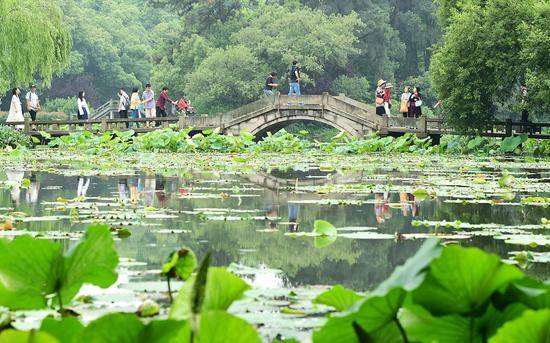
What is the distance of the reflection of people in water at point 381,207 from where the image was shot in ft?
23.4

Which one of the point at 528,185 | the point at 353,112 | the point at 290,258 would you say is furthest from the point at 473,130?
the point at 290,258

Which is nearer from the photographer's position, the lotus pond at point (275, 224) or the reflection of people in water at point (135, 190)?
the lotus pond at point (275, 224)

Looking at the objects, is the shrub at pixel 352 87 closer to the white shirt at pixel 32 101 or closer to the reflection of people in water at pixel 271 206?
the white shirt at pixel 32 101

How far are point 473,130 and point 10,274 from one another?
74.5 ft

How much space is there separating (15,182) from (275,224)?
4534mm

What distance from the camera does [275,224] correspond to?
660 cm

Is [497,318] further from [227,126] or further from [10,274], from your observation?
[227,126]

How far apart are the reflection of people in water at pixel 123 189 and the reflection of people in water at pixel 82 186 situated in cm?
29

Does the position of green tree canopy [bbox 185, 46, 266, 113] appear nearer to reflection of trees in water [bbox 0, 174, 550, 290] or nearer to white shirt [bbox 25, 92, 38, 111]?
white shirt [bbox 25, 92, 38, 111]

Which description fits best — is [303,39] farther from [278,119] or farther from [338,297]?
[338,297]

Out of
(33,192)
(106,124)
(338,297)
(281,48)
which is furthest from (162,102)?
(338,297)

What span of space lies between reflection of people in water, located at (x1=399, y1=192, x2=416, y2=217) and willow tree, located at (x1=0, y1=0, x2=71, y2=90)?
19414mm

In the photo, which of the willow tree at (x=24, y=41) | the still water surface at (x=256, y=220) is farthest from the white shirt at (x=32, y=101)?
the still water surface at (x=256, y=220)

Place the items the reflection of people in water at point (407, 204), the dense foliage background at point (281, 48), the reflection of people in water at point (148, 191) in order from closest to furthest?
1. the reflection of people in water at point (407, 204)
2. the reflection of people in water at point (148, 191)
3. the dense foliage background at point (281, 48)
